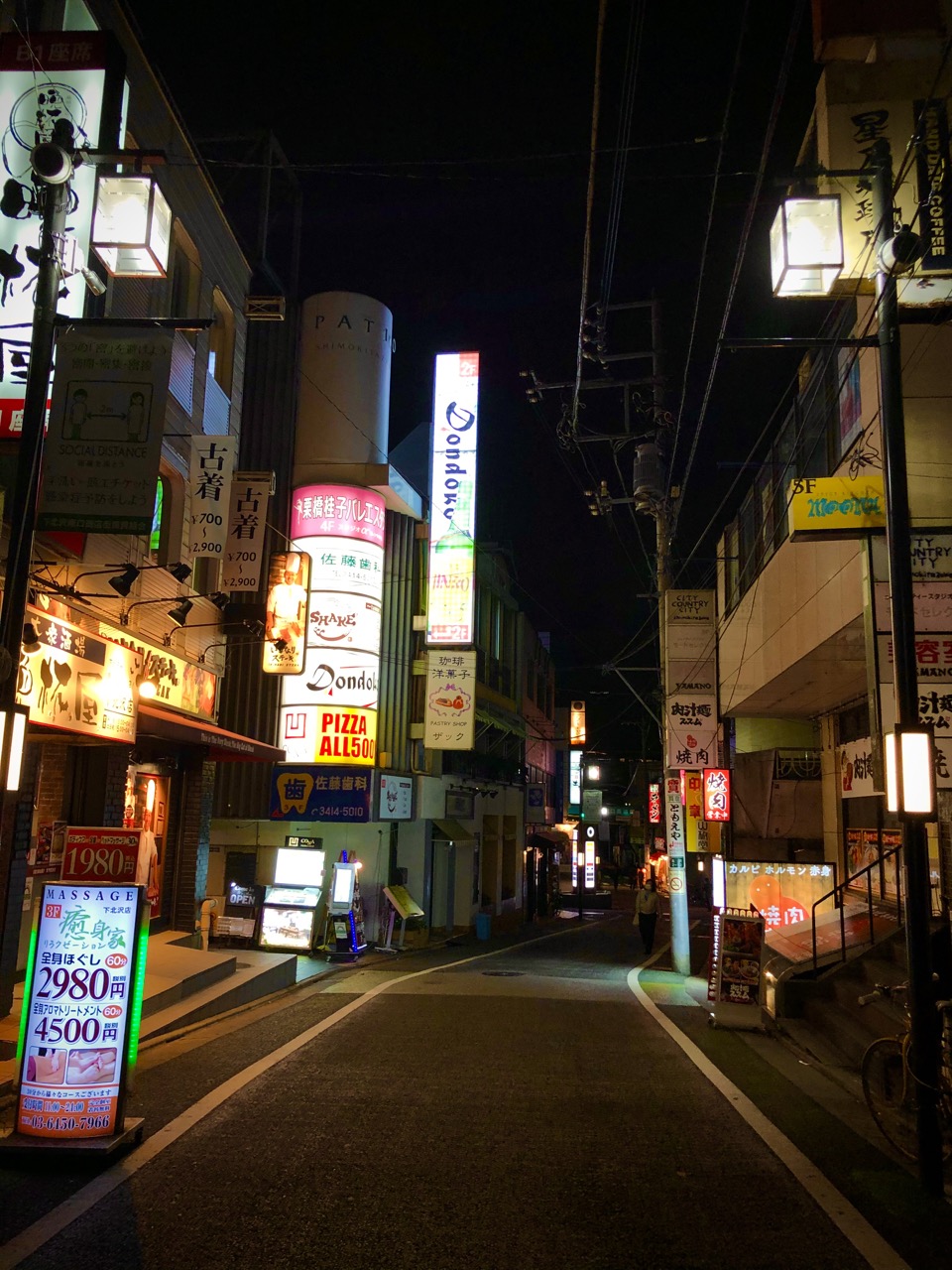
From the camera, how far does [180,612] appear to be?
1481 cm

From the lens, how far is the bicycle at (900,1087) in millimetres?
7098

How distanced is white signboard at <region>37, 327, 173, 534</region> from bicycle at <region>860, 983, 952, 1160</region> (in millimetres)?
7909

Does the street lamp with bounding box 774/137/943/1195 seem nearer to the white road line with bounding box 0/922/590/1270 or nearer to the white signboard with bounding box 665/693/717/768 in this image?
the white road line with bounding box 0/922/590/1270

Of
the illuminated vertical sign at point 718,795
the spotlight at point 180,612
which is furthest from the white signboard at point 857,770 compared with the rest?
the spotlight at point 180,612

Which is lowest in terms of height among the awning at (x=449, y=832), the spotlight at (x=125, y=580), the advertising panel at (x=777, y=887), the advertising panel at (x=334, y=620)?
the advertising panel at (x=777, y=887)

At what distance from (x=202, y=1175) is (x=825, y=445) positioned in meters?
13.9

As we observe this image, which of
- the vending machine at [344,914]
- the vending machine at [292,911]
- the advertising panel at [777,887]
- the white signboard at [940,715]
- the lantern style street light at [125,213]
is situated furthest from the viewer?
the vending machine at [344,914]

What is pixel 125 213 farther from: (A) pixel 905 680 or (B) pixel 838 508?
(A) pixel 905 680

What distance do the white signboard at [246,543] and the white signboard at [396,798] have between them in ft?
27.7

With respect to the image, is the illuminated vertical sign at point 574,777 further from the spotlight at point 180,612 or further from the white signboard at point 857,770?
the spotlight at point 180,612

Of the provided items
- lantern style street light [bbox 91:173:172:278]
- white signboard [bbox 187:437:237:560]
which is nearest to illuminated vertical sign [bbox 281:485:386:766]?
white signboard [bbox 187:437:237:560]

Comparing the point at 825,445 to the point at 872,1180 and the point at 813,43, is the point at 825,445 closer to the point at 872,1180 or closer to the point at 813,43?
the point at 813,43

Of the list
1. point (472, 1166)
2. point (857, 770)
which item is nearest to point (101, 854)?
point (472, 1166)

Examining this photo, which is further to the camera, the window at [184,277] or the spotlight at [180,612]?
the window at [184,277]
